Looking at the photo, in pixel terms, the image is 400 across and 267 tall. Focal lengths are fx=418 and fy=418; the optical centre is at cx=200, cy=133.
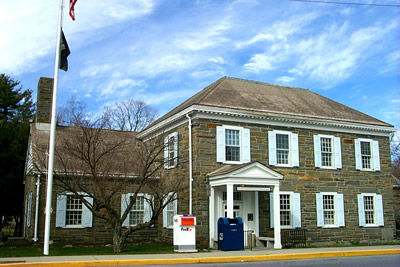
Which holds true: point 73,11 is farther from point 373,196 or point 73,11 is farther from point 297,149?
point 373,196

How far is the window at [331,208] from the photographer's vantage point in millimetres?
21444

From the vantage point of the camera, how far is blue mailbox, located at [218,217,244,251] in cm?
1705

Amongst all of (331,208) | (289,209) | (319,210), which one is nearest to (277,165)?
(289,209)

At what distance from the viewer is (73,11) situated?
14781mm

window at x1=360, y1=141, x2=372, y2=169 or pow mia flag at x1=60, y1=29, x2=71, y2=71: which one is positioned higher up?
pow mia flag at x1=60, y1=29, x2=71, y2=71

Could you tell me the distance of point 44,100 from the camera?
25844 mm

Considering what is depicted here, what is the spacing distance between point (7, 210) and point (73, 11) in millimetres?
21011

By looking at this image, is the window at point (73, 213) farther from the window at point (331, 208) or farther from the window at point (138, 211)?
the window at point (331, 208)

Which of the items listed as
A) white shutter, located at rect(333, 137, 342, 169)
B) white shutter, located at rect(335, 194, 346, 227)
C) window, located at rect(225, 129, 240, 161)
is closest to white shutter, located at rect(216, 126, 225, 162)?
window, located at rect(225, 129, 240, 161)

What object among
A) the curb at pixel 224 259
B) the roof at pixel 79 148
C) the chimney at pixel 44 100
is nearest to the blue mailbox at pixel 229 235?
the curb at pixel 224 259

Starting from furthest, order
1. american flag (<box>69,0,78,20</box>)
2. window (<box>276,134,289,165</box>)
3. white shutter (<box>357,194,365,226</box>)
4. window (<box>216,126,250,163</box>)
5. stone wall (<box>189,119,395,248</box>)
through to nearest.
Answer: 1. white shutter (<box>357,194,365,226</box>)
2. window (<box>276,134,289,165</box>)
3. window (<box>216,126,250,163</box>)
4. stone wall (<box>189,119,395,248</box>)
5. american flag (<box>69,0,78,20</box>)

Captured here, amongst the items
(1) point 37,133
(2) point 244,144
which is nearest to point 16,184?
(1) point 37,133

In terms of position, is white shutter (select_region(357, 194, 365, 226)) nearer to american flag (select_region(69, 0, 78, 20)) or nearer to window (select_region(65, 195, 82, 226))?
window (select_region(65, 195, 82, 226))

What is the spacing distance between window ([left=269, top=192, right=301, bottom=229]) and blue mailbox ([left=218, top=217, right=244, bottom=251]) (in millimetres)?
3664
